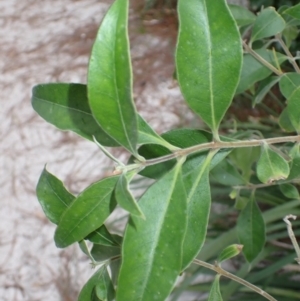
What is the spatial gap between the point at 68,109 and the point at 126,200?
122mm

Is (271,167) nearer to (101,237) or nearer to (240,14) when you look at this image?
(101,237)

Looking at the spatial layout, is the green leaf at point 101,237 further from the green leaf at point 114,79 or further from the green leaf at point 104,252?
the green leaf at point 114,79

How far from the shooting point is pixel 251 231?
711 mm

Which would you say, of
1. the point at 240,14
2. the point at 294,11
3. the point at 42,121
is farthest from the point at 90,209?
the point at 42,121

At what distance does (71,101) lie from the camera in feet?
1.36

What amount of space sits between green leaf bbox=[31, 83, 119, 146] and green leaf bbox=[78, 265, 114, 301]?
0.41 ft

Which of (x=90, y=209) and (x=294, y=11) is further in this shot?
(x=294, y=11)

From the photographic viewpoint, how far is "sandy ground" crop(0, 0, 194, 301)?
1.62m

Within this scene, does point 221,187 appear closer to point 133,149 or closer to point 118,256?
point 118,256

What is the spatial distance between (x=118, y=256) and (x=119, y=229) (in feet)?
3.28

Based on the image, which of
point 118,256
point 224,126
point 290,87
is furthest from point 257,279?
point 118,256

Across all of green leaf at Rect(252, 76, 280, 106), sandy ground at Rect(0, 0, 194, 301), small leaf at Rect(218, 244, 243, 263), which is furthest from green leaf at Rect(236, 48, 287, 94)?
sandy ground at Rect(0, 0, 194, 301)

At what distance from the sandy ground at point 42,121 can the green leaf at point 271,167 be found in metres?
1.24

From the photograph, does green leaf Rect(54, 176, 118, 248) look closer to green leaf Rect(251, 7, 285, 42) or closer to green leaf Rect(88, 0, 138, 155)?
green leaf Rect(88, 0, 138, 155)
